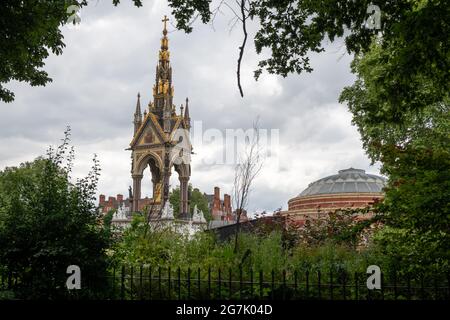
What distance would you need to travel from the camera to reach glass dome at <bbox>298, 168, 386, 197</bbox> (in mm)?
36250

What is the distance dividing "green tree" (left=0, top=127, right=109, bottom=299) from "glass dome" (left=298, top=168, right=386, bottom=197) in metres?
30.3

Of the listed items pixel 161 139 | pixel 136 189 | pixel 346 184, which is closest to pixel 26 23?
pixel 346 184

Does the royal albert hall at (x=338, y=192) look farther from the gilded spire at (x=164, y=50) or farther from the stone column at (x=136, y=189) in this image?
the gilded spire at (x=164, y=50)

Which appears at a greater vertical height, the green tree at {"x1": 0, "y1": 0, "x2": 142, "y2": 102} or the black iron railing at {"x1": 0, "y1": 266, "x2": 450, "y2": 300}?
the green tree at {"x1": 0, "y1": 0, "x2": 142, "y2": 102}

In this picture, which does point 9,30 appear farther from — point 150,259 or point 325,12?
point 325,12

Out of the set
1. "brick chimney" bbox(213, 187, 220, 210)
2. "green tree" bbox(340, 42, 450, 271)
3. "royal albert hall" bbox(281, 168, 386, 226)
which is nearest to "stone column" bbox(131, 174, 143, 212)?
"royal albert hall" bbox(281, 168, 386, 226)

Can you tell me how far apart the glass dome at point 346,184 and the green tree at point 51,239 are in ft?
99.5

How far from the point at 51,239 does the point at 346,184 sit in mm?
32172

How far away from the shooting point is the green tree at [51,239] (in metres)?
6.60

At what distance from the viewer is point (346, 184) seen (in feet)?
121

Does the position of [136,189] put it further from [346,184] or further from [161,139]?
[346,184]

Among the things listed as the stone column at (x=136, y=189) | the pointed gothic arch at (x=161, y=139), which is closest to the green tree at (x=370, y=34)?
the pointed gothic arch at (x=161, y=139)

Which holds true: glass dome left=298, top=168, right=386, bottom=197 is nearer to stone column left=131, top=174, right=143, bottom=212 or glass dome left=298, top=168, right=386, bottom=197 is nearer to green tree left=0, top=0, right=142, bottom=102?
stone column left=131, top=174, right=143, bottom=212

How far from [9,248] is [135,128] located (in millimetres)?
39998
